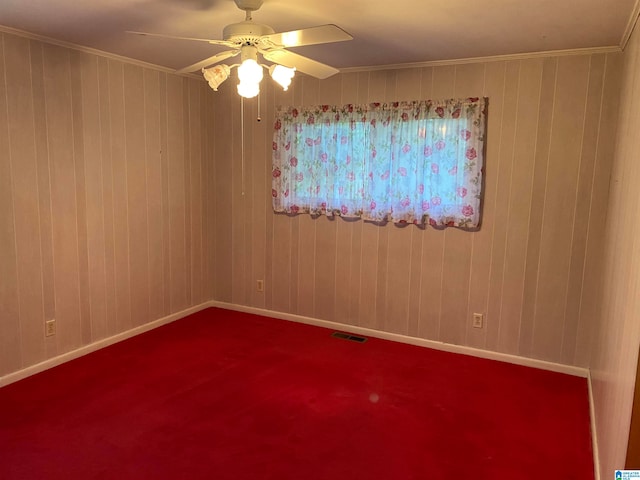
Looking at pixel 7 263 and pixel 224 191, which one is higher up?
pixel 224 191

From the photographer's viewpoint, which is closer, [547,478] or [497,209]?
[547,478]

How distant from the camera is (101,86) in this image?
3.76m

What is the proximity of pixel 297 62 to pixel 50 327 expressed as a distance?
8.66ft

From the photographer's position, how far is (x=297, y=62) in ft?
8.71

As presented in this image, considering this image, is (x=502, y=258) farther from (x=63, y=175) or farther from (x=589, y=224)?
(x=63, y=175)

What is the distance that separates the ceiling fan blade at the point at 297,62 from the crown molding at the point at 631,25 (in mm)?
1549

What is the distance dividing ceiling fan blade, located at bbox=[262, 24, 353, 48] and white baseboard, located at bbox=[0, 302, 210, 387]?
111 inches

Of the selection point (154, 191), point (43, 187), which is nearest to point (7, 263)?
point (43, 187)

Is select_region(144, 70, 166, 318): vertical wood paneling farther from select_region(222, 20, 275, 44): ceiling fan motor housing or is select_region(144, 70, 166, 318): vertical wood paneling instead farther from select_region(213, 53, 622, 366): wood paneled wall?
select_region(222, 20, 275, 44): ceiling fan motor housing

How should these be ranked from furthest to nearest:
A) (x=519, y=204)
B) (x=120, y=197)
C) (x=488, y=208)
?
(x=120, y=197) < (x=488, y=208) < (x=519, y=204)

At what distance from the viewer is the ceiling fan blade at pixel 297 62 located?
257cm

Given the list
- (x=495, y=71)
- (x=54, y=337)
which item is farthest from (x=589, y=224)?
(x=54, y=337)

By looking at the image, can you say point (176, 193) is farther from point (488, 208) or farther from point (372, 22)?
point (488, 208)

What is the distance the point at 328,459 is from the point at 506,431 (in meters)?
1.09
